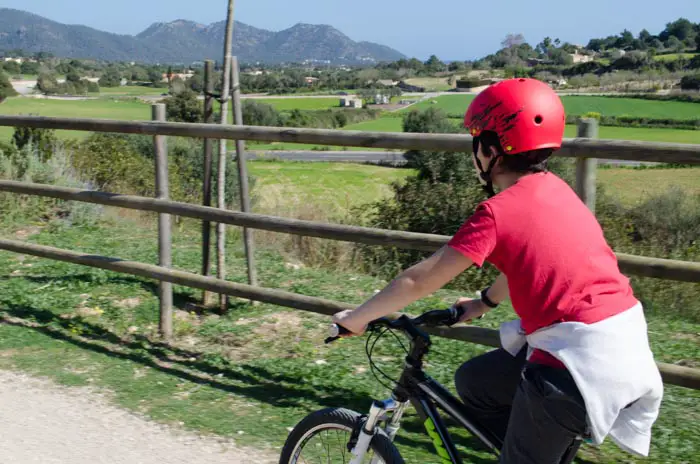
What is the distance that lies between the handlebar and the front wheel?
1.16ft

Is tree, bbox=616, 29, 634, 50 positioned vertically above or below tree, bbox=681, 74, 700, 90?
above

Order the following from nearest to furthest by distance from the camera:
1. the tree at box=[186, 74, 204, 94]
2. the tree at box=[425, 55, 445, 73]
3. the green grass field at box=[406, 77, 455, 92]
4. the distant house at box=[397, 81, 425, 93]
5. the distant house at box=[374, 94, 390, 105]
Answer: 1. the tree at box=[186, 74, 204, 94]
2. the green grass field at box=[406, 77, 455, 92]
3. the tree at box=[425, 55, 445, 73]
4. the distant house at box=[397, 81, 425, 93]
5. the distant house at box=[374, 94, 390, 105]

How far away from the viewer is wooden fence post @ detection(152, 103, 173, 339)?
215 inches

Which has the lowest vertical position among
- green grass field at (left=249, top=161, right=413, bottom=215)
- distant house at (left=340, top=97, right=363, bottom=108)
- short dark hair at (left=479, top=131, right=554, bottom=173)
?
green grass field at (left=249, top=161, right=413, bottom=215)

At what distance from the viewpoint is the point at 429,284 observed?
2250 mm

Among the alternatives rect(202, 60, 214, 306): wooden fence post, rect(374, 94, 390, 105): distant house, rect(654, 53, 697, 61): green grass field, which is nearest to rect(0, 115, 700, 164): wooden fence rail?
rect(202, 60, 214, 306): wooden fence post

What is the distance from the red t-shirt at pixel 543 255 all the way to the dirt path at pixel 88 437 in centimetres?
213

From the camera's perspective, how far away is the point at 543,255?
213 centimetres

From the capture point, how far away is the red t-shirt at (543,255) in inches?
83.8

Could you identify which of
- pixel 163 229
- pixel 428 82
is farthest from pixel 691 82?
pixel 163 229

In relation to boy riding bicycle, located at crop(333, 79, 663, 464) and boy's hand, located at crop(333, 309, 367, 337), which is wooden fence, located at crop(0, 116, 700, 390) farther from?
boy's hand, located at crop(333, 309, 367, 337)

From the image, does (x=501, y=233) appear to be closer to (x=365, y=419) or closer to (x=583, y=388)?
(x=583, y=388)

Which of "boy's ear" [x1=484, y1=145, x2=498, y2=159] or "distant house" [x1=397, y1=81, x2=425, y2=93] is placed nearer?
"boy's ear" [x1=484, y1=145, x2=498, y2=159]

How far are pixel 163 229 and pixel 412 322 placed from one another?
11.4 ft
